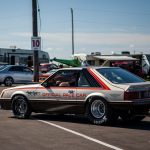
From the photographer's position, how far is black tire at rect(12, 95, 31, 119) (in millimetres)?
12906

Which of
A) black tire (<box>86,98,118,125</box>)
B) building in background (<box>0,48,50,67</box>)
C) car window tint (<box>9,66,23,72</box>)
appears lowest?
black tire (<box>86,98,118,125</box>)

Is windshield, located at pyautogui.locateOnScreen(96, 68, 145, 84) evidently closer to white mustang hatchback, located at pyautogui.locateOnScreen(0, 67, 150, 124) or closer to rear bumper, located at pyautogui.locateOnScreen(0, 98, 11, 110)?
white mustang hatchback, located at pyautogui.locateOnScreen(0, 67, 150, 124)

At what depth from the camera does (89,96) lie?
11484 millimetres

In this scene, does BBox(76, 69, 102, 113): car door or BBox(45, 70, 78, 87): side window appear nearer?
BBox(76, 69, 102, 113): car door

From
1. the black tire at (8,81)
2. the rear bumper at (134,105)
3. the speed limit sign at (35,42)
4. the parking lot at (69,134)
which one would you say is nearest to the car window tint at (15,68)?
the black tire at (8,81)

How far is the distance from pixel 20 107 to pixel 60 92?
1538 mm

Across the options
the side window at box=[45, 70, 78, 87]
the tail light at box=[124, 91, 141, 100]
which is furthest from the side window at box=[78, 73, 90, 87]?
the tail light at box=[124, 91, 141, 100]

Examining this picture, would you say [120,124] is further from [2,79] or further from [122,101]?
[2,79]

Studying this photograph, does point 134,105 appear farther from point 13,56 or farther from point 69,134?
point 13,56

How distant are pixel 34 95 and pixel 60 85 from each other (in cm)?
86

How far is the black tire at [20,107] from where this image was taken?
12906mm

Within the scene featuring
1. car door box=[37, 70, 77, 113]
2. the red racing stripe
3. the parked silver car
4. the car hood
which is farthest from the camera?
the parked silver car

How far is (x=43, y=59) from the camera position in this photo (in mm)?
53312

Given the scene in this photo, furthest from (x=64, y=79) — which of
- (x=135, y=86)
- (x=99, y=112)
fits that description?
(x=135, y=86)
